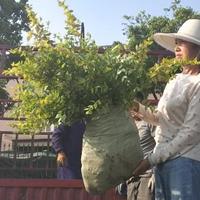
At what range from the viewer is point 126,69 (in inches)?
113

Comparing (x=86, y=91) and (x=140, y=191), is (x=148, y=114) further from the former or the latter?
(x=140, y=191)

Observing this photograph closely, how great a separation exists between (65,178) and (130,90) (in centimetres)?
274

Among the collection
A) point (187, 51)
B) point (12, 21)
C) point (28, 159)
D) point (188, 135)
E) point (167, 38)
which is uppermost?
point (12, 21)

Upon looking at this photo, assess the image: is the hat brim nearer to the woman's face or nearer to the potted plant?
the woman's face

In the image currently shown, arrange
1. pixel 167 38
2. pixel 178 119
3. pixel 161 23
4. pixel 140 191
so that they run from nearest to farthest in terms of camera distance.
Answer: pixel 178 119 < pixel 167 38 < pixel 140 191 < pixel 161 23

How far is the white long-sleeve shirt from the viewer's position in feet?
9.32

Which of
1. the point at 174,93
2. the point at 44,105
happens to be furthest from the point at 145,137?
the point at 44,105

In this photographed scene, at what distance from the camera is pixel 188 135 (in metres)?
2.82

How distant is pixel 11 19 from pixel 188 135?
941 inches

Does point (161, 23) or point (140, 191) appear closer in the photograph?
point (140, 191)

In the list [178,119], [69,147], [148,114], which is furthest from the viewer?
[69,147]

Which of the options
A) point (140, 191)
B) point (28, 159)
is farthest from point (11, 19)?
point (140, 191)

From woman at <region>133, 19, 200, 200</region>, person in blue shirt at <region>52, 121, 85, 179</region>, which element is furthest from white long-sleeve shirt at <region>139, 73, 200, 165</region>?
person in blue shirt at <region>52, 121, 85, 179</region>

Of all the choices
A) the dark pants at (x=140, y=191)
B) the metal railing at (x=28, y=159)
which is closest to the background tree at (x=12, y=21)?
the metal railing at (x=28, y=159)
